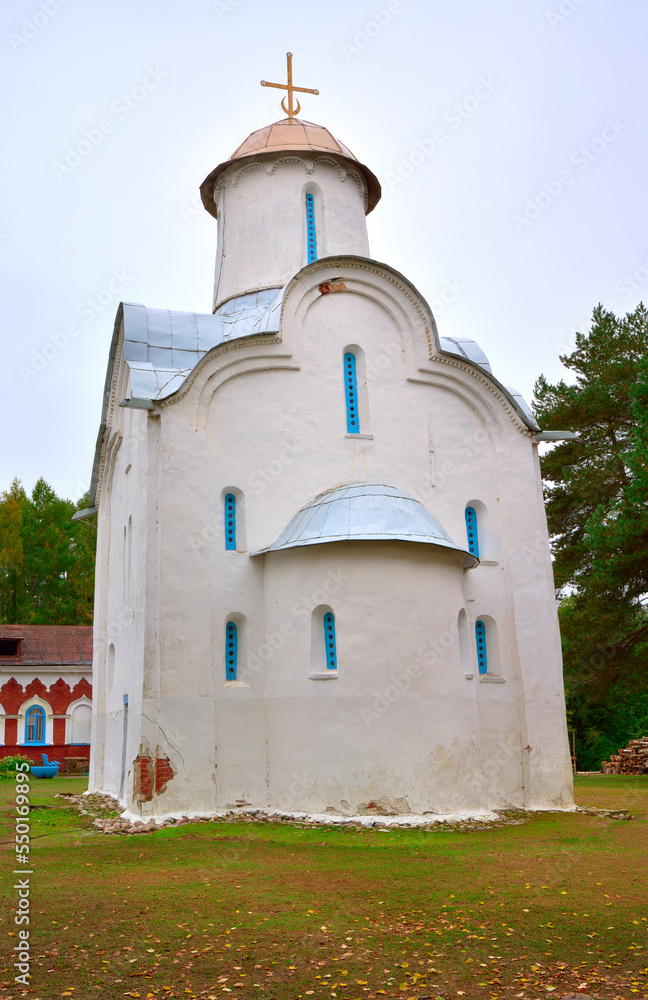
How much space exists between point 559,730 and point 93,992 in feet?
30.3

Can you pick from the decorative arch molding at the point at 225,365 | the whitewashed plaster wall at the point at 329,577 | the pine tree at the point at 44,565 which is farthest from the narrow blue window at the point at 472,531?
the pine tree at the point at 44,565

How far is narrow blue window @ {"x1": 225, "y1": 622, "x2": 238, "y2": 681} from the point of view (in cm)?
1140

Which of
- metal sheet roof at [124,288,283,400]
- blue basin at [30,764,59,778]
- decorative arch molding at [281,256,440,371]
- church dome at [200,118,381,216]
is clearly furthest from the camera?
blue basin at [30,764,59,778]

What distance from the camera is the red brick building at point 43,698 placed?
24656mm

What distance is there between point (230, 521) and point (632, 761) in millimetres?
Result: 13353

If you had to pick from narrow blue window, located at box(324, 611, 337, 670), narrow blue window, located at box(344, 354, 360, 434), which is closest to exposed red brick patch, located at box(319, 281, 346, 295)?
narrow blue window, located at box(344, 354, 360, 434)

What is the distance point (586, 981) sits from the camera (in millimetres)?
4773

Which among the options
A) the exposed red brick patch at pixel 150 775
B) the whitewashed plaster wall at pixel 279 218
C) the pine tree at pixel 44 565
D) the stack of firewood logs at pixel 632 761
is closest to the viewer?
the exposed red brick patch at pixel 150 775

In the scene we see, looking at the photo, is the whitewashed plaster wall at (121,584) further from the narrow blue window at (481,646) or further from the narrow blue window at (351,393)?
the narrow blue window at (481,646)

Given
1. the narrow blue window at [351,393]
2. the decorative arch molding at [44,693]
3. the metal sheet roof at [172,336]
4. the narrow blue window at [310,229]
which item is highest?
the narrow blue window at [310,229]

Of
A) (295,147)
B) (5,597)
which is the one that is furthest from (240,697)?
(5,597)

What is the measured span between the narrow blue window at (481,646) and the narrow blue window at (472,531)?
112cm

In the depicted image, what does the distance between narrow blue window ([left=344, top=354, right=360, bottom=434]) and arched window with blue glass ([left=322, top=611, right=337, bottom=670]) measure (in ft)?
10.6

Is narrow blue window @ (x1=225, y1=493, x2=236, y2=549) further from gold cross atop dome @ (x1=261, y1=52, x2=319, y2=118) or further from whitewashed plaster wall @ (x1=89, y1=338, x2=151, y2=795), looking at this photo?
gold cross atop dome @ (x1=261, y1=52, x2=319, y2=118)
